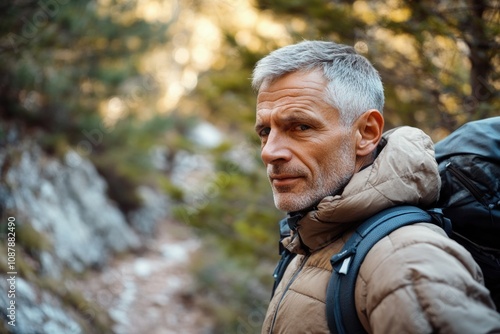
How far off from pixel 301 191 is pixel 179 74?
60.5 feet

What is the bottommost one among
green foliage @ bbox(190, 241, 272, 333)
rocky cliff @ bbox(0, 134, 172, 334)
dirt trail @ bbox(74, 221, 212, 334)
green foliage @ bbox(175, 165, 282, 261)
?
green foliage @ bbox(190, 241, 272, 333)

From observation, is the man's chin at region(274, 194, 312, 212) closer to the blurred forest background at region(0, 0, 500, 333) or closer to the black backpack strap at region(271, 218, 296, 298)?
the black backpack strap at region(271, 218, 296, 298)

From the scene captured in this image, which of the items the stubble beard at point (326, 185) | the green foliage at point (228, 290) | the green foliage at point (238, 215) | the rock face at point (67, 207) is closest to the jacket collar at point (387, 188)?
the stubble beard at point (326, 185)

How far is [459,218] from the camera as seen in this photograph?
1.62m

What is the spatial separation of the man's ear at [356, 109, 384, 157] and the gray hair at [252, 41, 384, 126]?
33mm

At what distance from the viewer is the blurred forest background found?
391 cm

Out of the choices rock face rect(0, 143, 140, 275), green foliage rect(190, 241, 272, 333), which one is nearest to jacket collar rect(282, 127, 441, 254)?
green foliage rect(190, 241, 272, 333)

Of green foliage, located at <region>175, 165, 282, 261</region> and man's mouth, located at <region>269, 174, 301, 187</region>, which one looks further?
green foliage, located at <region>175, 165, 282, 261</region>

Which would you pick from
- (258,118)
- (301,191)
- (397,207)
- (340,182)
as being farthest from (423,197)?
(258,118)

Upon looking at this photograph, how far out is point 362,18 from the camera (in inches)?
179

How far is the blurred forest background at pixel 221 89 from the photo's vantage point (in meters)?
3.91

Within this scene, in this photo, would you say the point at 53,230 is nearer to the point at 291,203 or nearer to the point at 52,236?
→ the point at 52,236

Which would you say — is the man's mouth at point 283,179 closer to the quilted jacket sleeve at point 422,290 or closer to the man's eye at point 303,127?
the man's eye at point 303,127

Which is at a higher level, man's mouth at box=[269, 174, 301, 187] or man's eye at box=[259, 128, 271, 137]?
man's eye at box=[259, 128, 271, 137]
